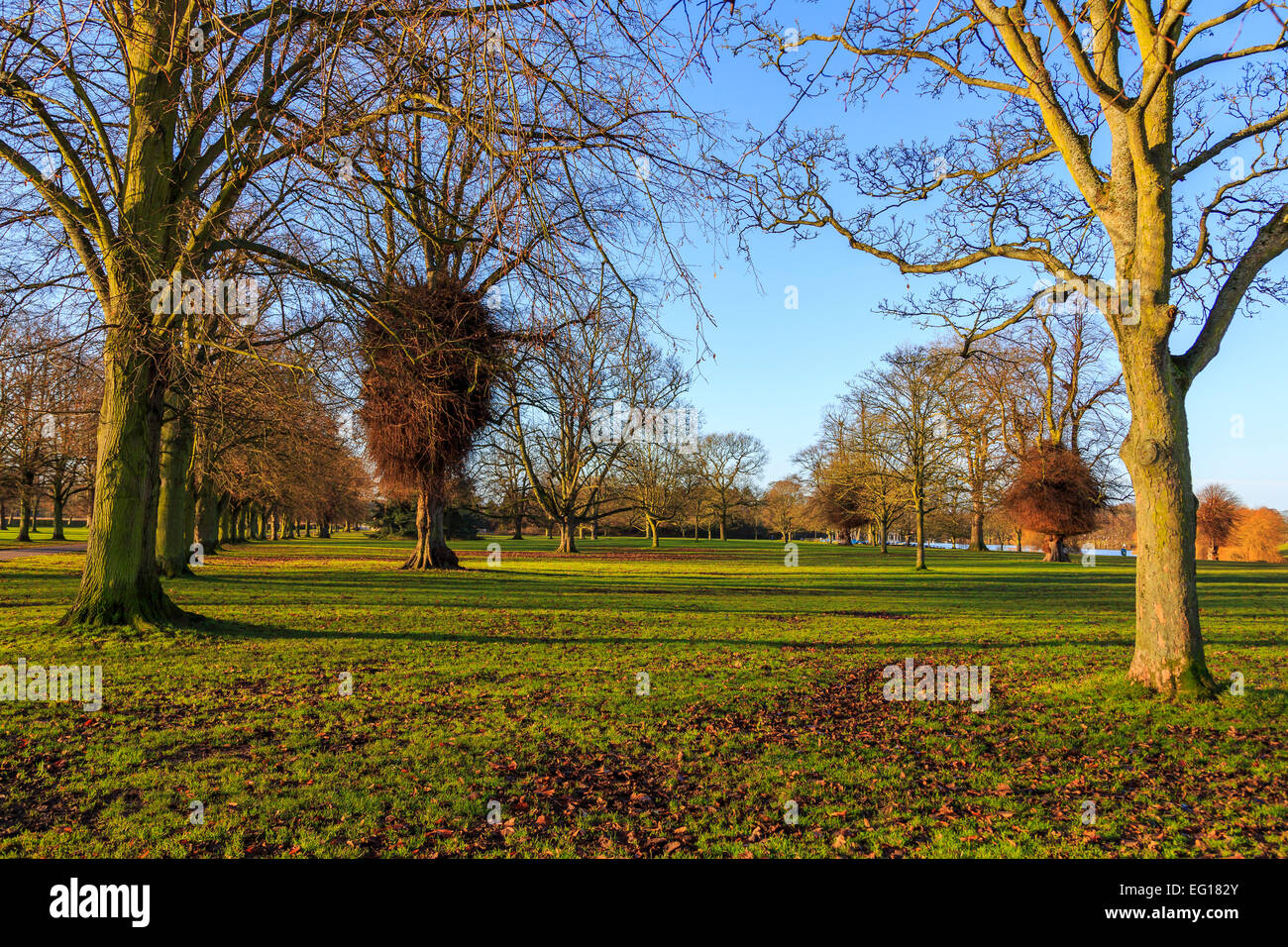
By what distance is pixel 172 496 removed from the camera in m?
18.0

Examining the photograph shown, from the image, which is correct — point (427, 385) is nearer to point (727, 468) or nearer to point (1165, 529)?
point (1165, 529)

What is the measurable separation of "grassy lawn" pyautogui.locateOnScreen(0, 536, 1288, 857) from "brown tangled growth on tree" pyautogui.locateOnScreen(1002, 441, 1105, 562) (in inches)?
994

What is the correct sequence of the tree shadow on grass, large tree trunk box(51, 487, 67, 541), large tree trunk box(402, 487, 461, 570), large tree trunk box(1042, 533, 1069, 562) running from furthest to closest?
large tree trunk box(51, 487, 67, 541)
large tree trunk box(1042, 533, 1069, 562)
large tree trunk box(402, 487, 461, 570)
the tree shadow on grass

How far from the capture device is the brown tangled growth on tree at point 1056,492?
34.9 meters

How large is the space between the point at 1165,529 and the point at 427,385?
27.3 ft

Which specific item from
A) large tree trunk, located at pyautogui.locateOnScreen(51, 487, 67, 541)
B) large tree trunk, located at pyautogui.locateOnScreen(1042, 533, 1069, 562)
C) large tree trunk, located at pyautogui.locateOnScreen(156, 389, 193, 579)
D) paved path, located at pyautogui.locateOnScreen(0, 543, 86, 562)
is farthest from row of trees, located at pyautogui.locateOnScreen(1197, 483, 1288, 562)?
large tree trunk, located at pyautogui.locateOnScreen(51, 487, 67, 541)

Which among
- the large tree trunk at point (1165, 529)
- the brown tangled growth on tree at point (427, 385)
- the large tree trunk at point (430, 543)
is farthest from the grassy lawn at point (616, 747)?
the large tree trunk at point (430, 543)

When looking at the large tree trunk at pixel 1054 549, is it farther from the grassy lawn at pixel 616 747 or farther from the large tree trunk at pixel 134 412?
the large tree trunk at pixel 134 412

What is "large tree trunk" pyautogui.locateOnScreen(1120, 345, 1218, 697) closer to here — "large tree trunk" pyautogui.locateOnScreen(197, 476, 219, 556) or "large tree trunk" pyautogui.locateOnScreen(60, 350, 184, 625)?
"large tree trunk" pyautogui.locateOnScreen(60, 350, 184, 625)

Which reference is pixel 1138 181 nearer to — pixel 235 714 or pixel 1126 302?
pixel 1126 302

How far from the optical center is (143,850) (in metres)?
3.72

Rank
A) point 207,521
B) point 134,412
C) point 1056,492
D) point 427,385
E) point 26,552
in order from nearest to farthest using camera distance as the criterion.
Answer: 1. point 427,385
2. point 134,412
3. point 26,552
4. point 207,521
5. point 1056,492

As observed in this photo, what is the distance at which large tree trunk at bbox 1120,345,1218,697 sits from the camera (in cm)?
683

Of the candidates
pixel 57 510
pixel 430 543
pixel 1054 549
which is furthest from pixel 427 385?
pixel 57 510
